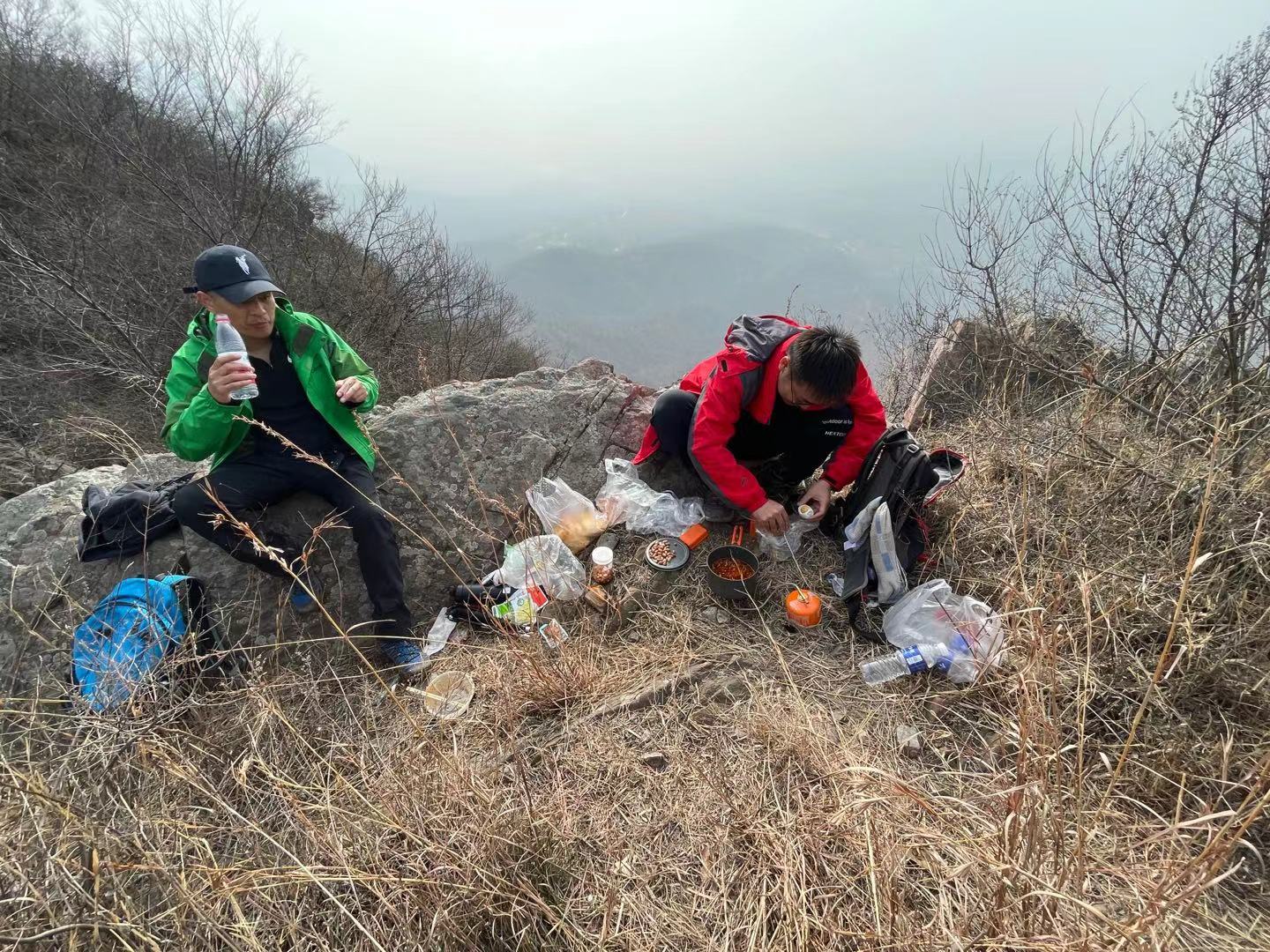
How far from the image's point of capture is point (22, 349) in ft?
20.6

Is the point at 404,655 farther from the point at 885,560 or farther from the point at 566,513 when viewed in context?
the point at 885,560

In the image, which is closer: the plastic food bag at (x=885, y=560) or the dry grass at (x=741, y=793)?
the dry grass at (x=741, y=793)

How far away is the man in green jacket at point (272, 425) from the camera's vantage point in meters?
2.34

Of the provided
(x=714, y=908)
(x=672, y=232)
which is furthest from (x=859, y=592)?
(x=672, y=232)

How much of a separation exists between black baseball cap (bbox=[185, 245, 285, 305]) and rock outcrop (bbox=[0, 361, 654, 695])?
96cm

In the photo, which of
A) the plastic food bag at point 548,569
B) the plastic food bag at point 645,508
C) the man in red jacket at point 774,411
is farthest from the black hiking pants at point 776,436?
the plastic food bag at point 548,569

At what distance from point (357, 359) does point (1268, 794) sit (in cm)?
343

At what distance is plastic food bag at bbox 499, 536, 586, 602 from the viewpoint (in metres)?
2.63

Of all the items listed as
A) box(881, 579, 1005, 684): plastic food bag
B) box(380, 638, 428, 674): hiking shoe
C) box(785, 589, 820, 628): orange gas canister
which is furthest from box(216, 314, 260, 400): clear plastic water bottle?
box(881, 579, 1005, 684): plastic food bag

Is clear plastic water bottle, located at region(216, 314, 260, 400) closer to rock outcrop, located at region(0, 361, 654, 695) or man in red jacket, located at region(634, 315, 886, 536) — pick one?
rock outcrop, located at region(0, 361, 654, 695)

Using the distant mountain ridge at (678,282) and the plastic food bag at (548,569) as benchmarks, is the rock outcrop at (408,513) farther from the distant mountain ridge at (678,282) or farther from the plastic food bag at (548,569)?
the distant mountain ridge at (678,282)

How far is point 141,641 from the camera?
2094mm

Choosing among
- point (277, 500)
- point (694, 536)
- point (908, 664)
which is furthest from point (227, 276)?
point (908, 664)

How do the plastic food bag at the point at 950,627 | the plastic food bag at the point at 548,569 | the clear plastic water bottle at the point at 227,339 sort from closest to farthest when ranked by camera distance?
the plastic food bag at the point at 950,627 → the clear plastic water bottle at the point at 227,339 → the plastic food bag at the point at 548,569
